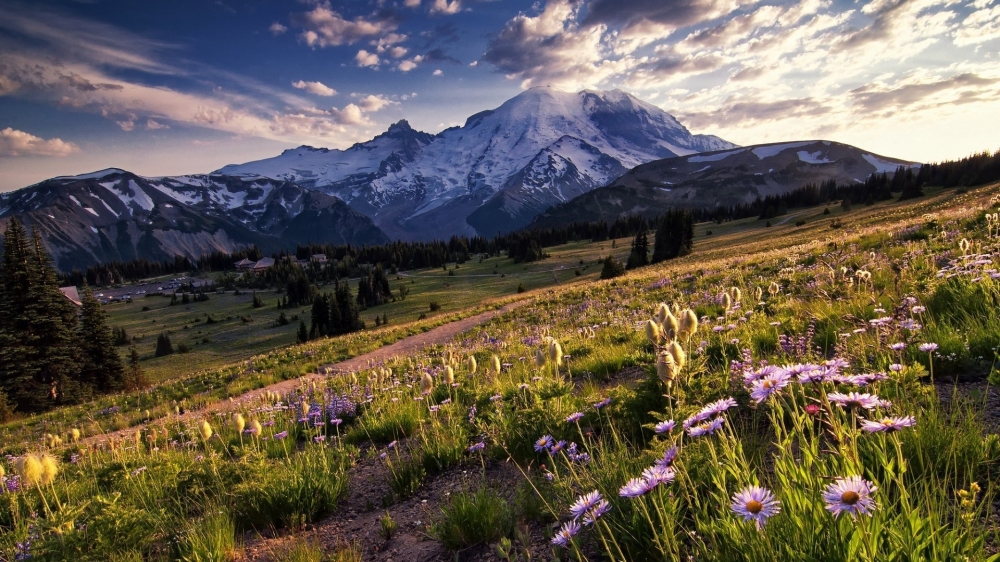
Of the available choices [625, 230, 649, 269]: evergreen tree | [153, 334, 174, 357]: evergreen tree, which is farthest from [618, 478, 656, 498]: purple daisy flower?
[153, 334, 174, 357]: evergreen tree

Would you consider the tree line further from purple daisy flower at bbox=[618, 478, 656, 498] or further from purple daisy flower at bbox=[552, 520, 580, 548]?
purple daisy flower at bbox=[618, 478, 656, 498]

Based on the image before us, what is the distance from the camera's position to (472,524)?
3418 millimetres

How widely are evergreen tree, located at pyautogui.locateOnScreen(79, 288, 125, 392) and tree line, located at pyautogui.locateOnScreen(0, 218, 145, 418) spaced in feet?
0.51

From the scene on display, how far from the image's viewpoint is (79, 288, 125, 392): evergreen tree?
162 ft

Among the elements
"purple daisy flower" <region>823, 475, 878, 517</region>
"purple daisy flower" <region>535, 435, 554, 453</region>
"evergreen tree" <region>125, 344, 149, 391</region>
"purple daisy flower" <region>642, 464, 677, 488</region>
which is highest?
"purple daisy flower" <region>823, 475, 878, 517</region>

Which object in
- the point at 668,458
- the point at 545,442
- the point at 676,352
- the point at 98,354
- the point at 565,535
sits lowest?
the point at 98,354

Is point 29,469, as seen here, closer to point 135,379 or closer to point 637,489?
point 637,489

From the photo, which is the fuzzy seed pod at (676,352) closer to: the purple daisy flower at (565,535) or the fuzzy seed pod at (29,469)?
the purple daisy flower at (565,535)

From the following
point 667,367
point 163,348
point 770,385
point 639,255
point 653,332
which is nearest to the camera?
point 770,385

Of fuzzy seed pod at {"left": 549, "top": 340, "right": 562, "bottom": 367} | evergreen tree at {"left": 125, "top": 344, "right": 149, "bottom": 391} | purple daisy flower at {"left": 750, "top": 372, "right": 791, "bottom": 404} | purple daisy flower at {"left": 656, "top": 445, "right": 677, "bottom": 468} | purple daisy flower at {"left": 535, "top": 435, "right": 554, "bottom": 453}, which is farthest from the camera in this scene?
evergreen tree at {"left": 125, "top": 344, "right": 149, "bottom": 391}

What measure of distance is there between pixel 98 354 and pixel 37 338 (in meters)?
8.16

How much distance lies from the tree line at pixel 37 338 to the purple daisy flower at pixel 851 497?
182ft

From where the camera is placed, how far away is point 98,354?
5056 cm

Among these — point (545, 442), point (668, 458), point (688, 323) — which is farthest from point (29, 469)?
point (688, 323)
